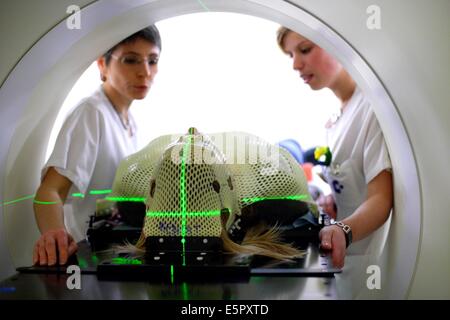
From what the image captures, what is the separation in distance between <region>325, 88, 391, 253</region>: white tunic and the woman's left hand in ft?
1.04

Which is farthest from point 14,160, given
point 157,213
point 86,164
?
point 157,213

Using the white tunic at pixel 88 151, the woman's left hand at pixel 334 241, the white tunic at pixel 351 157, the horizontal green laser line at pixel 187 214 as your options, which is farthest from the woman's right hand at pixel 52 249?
the white tunic at pixel 351 157

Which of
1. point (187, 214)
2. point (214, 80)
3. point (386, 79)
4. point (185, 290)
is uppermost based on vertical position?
point (214, 80)

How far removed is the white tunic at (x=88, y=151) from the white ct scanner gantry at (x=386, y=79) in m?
0.29

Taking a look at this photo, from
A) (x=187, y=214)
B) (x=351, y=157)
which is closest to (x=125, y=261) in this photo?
(x=187, y=214)

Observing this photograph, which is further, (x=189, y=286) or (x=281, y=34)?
(x=281, y=34)

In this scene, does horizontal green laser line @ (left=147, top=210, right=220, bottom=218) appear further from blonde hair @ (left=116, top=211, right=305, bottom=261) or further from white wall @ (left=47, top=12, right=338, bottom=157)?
white wall @ (left=47, top=12, right=338, bottom=157)

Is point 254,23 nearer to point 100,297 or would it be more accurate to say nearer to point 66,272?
point 66,272

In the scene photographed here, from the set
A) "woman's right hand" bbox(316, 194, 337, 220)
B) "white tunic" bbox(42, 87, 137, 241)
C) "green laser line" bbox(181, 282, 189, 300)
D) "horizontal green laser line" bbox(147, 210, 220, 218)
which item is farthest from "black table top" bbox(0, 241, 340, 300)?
"woman's right hand" bbox(316, 194, 337, 220)

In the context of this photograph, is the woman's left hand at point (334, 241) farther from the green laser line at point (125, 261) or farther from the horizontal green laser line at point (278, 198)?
the green laser line at point (125, 261)

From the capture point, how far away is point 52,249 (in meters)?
1.11

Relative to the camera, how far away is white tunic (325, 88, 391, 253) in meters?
1.48

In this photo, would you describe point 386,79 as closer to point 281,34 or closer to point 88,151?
point 281,34

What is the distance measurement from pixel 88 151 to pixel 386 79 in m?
0.91
